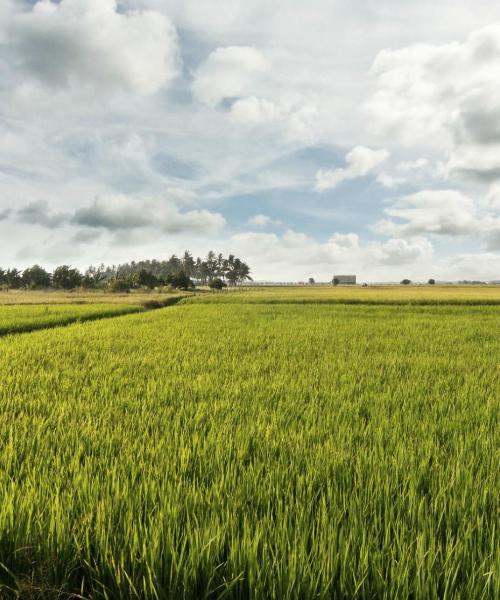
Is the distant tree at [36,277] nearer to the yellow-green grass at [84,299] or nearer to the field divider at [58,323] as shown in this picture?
the yellow-green grass at [84,299]

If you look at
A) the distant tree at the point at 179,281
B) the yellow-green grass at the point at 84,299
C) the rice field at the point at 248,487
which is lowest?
the rice field at the point at 248,487

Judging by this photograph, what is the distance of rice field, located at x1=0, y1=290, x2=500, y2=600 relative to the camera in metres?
1.51

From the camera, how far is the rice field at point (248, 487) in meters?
1.51

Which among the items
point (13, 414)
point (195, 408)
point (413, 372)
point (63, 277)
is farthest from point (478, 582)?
point (63, 277)

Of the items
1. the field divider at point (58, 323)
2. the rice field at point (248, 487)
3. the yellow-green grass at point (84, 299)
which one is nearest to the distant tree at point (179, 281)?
the yellow-green grass at point (84, 299)

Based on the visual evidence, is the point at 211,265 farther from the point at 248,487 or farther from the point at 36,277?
the point at 248,487

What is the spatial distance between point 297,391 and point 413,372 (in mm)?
2593

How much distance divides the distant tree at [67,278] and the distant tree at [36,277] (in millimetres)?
14636

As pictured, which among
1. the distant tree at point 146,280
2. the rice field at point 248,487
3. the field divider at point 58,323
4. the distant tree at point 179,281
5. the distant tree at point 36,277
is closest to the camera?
the rice field at point 248,487

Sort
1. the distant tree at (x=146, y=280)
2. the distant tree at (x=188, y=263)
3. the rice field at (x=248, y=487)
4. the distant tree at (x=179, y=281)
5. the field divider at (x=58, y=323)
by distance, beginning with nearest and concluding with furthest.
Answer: the rice field at (x=248, y=487) < the field divider at (x=58, y=323) < the distant tree at (x=146, y=280) < the distant tree at (x=179, y=281) < the distant tree at (x=188, y=263)

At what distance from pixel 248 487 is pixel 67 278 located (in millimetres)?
98045

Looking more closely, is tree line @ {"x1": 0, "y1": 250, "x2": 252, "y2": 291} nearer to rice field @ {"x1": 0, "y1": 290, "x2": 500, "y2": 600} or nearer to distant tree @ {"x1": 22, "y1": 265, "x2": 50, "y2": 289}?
distant tree @ {"x1": 22, "y1": 265, "x2": 50, "y2": 289}

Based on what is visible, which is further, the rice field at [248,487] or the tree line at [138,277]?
the tree line at [138,277]

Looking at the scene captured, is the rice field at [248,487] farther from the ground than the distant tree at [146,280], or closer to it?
closer to it
